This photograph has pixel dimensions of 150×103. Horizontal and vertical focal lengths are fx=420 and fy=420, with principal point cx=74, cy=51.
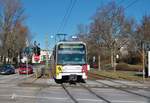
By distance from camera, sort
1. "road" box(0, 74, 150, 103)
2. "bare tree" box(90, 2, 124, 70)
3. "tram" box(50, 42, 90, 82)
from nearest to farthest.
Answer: "road" box(0, 74, 150, 103)
"tram" box(50, 42, 90, 82)
"bare tree" box(90, 2, 124, 70)

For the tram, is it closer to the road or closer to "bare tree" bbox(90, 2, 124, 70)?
the road

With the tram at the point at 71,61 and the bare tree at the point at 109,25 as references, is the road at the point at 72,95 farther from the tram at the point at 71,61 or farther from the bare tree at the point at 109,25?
the bare tree at the point at 109,25

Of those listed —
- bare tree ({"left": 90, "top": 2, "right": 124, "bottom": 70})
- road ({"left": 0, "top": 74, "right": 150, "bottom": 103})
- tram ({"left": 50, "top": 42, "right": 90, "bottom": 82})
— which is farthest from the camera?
bare tree ({"left": 90, "top": 2, "right": 124, "bottom": 70})

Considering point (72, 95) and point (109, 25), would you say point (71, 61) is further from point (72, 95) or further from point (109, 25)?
point (109, 25)

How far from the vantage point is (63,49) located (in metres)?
32.8

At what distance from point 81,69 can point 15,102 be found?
1454 centimetres

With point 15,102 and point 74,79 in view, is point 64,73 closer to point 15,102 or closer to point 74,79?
point 74,79

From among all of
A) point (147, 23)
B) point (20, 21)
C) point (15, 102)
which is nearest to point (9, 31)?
point (20, 21)

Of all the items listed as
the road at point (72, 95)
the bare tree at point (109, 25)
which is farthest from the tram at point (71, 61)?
the bare tree at point (109, 25)

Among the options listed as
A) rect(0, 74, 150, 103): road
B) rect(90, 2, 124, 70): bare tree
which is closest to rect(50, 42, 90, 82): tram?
rect(0, 74, 150, 103): road

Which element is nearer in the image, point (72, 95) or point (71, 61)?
point (72, 95)

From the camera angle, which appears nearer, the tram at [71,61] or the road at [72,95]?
the road at [72,95]

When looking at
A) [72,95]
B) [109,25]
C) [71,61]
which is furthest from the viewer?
[109,25]

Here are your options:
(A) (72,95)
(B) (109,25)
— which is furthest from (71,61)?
(B) (109,25)
